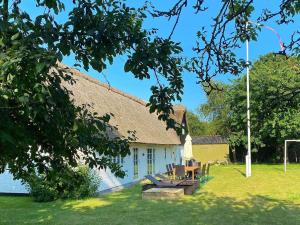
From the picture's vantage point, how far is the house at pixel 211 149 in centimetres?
4662

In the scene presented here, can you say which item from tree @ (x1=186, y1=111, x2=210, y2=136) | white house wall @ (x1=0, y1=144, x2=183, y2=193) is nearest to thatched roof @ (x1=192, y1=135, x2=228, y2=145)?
white house wall @ (x1=0, y1=144, x2=183, y2=193)

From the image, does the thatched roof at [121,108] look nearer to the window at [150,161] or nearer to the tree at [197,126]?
the window at [150,161]

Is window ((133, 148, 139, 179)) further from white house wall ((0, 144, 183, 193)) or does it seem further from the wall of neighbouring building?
the wall of neighbouring building

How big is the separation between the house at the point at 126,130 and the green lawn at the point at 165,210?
1.63m

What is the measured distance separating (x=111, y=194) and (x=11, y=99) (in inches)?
566

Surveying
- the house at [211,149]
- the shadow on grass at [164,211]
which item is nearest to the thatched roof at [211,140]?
the house at [211,149]

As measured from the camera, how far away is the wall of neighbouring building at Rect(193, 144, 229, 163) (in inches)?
1834

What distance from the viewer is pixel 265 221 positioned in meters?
10.9

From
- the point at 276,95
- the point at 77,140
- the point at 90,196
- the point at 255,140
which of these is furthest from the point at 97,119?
the point at 255,140

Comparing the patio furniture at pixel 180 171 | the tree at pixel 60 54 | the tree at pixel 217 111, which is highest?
the tree at pixel 217 111

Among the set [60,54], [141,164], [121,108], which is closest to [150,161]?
[141,164]

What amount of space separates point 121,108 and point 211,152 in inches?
911

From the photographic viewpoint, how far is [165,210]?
1274cm

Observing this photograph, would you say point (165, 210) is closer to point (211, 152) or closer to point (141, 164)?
point (141, 164)
